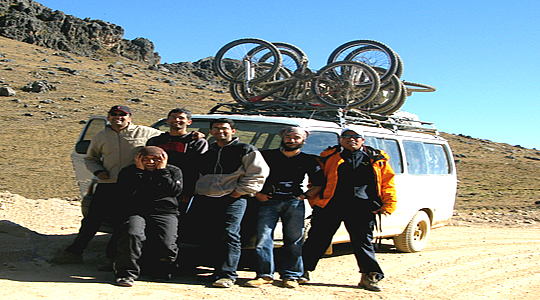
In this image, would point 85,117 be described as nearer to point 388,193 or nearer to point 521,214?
point 521,214

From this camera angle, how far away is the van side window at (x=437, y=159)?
8.36 metres

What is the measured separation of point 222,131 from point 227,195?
63 cm

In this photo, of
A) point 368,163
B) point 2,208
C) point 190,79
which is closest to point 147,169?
point 368,163

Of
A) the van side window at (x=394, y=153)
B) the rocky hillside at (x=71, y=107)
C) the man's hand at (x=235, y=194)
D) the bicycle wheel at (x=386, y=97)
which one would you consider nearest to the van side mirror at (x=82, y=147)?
the man's hand at (x=235, y=194)

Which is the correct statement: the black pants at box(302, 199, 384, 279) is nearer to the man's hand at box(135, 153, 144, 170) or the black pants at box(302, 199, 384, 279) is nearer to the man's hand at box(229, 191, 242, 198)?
the man's hand at box(229, 191, 242, 198)

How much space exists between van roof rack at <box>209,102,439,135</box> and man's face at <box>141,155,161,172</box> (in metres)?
2.34

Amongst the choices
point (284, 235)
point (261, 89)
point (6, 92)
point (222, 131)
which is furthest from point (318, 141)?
point (6, 92)

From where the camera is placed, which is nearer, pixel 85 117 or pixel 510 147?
pixel 85 117

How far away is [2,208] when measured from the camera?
8570mm

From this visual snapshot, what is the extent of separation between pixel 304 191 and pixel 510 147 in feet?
119

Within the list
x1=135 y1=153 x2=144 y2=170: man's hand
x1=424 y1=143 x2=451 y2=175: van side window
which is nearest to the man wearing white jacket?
x1=135 y1=153 x2=144 y2=170: man's hand

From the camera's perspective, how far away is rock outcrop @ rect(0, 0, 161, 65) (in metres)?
63.3

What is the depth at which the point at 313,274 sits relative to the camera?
6.21 metres

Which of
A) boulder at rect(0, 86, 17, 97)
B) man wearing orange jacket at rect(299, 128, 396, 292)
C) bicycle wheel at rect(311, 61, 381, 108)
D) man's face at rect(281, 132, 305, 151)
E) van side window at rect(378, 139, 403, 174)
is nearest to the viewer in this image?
man's face at rect(281, 132, 305, 151)
